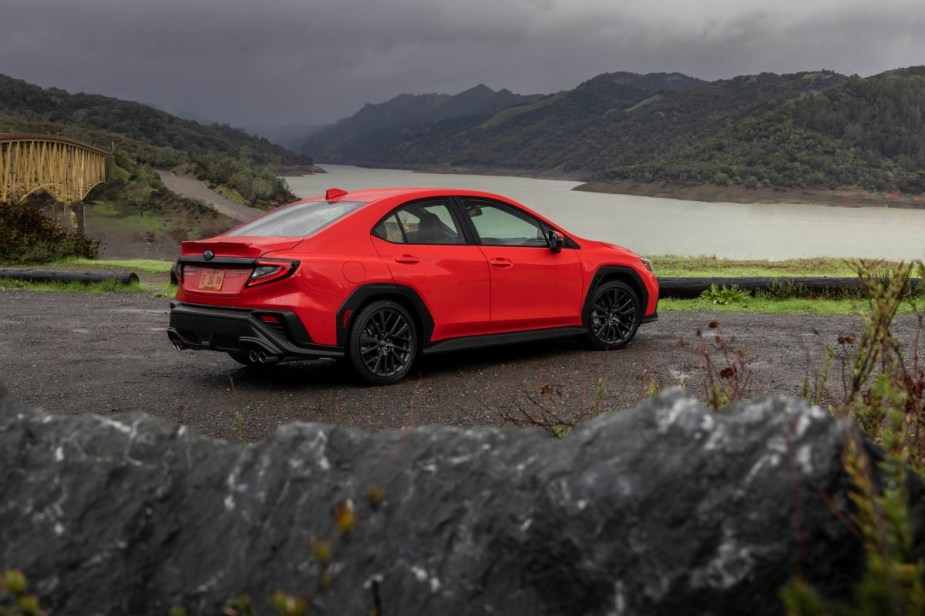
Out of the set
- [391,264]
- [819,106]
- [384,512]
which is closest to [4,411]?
[384,512]

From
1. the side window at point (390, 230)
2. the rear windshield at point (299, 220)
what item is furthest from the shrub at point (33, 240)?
the side window at point (390, 230)

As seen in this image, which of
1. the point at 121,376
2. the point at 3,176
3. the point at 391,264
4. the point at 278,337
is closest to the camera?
the point at 278,337

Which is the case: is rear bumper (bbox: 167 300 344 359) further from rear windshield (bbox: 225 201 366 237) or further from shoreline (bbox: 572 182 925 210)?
shoreline (bbox: 572 182 925 210)

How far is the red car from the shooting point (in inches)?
280

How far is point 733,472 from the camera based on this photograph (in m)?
2.06

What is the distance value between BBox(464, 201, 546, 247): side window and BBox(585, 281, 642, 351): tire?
92 cm

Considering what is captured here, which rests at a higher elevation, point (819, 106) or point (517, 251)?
point (819, 106)

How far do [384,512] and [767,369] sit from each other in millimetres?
6947

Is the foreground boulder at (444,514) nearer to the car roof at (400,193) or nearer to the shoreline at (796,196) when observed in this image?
the car roof at (400,193)

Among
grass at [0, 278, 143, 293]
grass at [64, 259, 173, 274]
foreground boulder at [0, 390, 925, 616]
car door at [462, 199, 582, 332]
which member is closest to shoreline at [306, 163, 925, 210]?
grass at [64, 259, 173, 274]

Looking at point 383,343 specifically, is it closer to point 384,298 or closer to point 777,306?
point 384,298

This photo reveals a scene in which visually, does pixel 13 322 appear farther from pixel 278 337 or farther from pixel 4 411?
pixel 4 411

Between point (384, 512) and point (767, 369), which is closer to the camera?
point (384, 512)

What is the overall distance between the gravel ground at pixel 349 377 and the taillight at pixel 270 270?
92 cm
